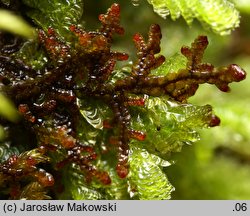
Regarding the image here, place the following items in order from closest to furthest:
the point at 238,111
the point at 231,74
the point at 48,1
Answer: the point at 231,74
the point at 48,1
the point at 238,111

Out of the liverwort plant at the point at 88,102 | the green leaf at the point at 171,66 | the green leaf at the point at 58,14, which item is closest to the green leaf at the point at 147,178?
the liverwort plant at the point at 88,102

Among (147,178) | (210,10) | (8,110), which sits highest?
(210,10)

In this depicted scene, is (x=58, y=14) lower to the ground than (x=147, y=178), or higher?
higher

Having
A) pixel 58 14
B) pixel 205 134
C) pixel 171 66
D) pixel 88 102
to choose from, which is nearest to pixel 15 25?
pixel 58 14

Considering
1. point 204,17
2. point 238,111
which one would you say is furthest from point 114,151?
point 238,111

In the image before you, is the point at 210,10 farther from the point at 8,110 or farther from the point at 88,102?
the point at 8,110

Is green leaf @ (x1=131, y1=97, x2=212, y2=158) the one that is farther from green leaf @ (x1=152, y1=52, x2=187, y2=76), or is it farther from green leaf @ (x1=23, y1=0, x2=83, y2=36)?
green leaf @ (x1=23, y1=0, x2=83, y2=36)

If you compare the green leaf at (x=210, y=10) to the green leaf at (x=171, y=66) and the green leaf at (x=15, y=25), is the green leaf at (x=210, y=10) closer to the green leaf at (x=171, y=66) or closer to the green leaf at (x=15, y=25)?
the green leaf at (x=171, y=66)

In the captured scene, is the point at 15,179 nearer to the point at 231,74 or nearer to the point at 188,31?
the point at 231,74

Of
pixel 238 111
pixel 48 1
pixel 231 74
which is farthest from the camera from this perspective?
pixel 238 111
